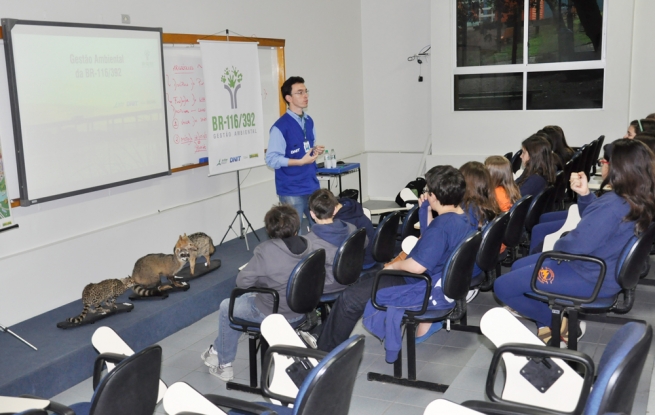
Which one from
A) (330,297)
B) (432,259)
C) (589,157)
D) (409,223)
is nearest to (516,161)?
(589,157)

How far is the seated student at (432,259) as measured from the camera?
325cm

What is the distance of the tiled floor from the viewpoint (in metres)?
3.23

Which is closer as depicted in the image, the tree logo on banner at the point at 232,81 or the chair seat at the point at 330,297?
the chair seat at the point at 330,297

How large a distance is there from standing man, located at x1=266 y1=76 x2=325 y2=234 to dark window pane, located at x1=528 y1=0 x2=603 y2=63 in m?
3.91

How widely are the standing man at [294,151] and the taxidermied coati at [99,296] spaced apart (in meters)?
1.55

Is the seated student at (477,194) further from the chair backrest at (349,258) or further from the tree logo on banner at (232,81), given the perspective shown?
the tree logo on banner at (232,81)

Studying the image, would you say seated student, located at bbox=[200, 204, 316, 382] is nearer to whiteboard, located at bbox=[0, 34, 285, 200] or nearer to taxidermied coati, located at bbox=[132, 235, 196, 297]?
taxidermied coati, located at bbox=[132, 235, 196, 297]

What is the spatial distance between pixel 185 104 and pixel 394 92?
13.0 ft

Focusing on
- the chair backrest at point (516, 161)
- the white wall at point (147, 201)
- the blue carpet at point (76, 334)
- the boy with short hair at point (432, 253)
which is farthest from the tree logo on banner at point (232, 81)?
the chair backrest at point (516, 161)

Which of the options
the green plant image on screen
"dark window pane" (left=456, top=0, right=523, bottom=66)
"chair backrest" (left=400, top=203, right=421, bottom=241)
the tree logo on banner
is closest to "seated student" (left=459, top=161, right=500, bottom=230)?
"chair backrest" (left=400, top=203, right=421, bottom=241)

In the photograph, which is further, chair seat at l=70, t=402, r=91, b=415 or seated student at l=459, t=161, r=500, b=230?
seated student at l=459, t=161, r=500, b=230

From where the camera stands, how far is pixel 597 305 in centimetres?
313

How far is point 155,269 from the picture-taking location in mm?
4523

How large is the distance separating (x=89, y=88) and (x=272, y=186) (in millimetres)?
2709
